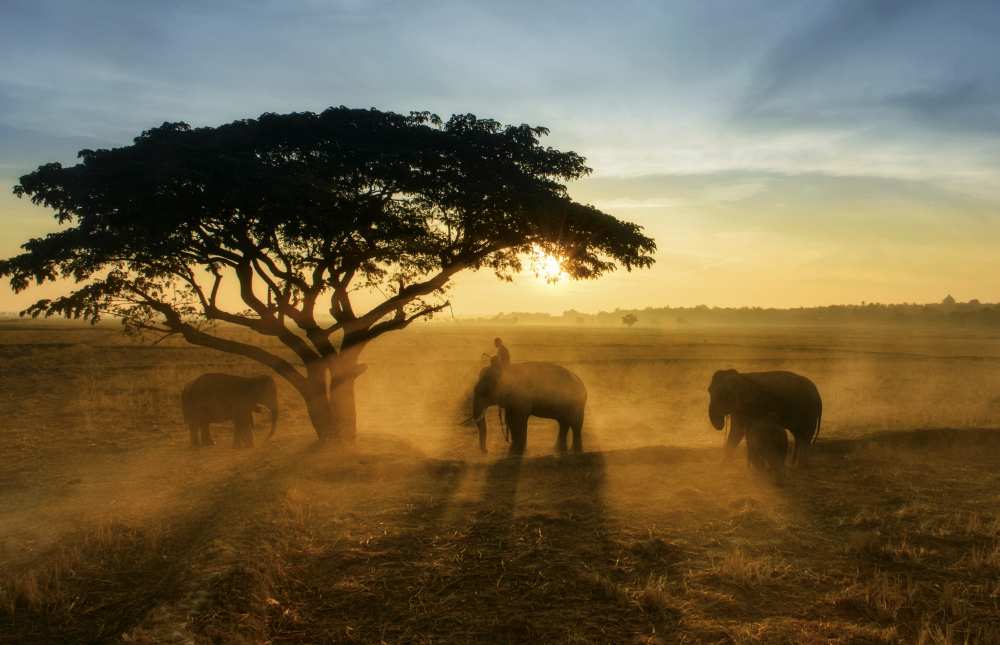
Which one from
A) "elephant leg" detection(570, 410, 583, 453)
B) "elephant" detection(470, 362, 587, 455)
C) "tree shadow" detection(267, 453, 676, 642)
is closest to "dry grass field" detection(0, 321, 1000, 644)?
"tree shadow" detection(267, 453, 676, 642)

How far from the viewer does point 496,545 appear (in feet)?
24.3

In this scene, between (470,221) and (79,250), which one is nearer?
(79,250)

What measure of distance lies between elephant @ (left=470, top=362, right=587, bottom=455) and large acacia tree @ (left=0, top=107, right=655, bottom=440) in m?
2.35

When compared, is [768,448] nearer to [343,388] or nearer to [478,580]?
[478,580]

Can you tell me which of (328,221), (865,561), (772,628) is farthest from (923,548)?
(328,221)

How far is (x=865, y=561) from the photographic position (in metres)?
7.11

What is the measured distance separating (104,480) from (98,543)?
13.8 ft

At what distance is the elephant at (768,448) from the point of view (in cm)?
1050

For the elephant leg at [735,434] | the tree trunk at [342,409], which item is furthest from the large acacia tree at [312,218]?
the elephant leg at [735,434]

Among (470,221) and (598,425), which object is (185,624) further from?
(598,425)

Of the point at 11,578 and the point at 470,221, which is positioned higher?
the point at 470,221

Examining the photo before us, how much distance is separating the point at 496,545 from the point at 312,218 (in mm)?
7258

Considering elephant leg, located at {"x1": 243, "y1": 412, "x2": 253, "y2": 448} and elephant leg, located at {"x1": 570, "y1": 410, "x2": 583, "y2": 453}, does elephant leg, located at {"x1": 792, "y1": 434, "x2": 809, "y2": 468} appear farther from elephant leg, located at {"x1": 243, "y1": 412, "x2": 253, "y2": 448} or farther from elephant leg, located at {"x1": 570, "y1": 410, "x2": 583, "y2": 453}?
elephant leg, located at {"x1": 243, "y1": 412, "x2": 253, "y2": 448}

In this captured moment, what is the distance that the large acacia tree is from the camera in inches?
474
